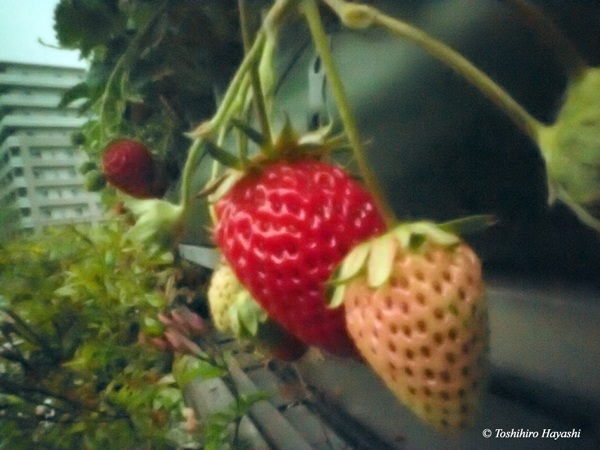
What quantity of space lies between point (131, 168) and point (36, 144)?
0.49ft

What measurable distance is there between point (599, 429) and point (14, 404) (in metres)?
0.72

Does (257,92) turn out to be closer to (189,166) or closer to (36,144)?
(189,166)

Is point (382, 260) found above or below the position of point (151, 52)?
below

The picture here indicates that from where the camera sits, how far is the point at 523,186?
0.85 ft

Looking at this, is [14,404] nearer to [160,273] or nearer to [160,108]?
[160,273]

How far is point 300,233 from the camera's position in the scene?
0.21 meters

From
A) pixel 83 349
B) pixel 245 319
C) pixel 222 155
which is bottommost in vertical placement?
pixel 83 349

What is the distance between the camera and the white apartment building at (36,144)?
0.65 metres

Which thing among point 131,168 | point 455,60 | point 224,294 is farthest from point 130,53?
point 455,60

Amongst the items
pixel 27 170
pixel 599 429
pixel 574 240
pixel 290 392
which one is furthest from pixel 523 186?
pixel 27 170

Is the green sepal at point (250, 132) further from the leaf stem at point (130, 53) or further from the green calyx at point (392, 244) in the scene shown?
the leaf stem at point (130, 53)

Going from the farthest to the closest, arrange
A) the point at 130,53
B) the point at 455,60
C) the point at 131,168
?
the point at 131,168 → the point at 130,53 → the point at 455,60

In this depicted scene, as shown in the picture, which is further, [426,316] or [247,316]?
[247,316]

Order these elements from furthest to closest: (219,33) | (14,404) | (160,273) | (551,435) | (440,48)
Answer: (160,273), (14,404), (219,33), (551,435), (440,48)
